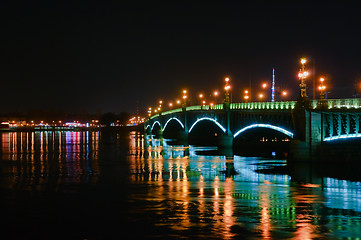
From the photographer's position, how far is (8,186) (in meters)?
37.4

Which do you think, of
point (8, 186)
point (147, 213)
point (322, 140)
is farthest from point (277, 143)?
point (147, 213)

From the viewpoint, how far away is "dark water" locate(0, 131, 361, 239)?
74.1 feet

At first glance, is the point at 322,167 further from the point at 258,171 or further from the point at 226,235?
the point at 226,235

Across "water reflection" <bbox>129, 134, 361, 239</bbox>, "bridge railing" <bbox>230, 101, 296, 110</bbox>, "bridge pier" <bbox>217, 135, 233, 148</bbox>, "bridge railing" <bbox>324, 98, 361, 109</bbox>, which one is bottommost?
"water reflection" <bbox>129, 134, 361, 239</bbox>

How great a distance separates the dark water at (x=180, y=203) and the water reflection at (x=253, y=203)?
1.8 inches

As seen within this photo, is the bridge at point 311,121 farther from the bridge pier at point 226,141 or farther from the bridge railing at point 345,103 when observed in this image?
the bridge pier at point 226,141

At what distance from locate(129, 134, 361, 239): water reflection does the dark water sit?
0.05 m

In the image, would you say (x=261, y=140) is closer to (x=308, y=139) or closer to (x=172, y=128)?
(x=308, y=139)

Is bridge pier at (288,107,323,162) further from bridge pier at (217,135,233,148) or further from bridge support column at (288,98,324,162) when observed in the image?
bridge pier at (217,135,233,148)

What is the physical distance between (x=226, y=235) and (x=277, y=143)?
251 feet

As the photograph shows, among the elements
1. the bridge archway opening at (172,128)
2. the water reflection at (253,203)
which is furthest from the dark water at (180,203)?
the bridge archway opening at (172,128)

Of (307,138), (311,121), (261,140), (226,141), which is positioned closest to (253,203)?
(307,138)

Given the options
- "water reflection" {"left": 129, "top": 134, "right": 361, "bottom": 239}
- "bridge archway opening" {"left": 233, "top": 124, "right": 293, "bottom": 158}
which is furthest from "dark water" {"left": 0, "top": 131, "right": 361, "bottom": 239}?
"bridge archway opening" {"left": 233, "top": 124, "right": 293, "bottom": 158}

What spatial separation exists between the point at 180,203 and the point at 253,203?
406cm
